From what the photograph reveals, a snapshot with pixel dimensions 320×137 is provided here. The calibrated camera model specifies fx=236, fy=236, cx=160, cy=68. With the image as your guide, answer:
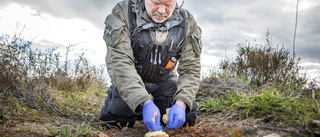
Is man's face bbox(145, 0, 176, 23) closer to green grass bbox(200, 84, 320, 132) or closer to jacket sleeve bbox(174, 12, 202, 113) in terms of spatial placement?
jacket sleeve bbox(174, 12, 202, 113)

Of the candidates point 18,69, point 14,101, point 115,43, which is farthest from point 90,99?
point 115,43

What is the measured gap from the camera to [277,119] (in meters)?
2.25

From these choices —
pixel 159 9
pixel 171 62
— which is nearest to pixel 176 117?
pixel 171 62

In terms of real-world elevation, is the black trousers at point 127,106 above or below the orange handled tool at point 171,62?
below

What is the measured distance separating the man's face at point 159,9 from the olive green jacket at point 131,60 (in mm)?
101

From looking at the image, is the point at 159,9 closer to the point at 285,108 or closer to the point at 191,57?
the point at 191,57

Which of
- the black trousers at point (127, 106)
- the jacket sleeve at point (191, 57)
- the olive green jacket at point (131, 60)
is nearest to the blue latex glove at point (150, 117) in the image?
the olive green jacket at point (131, 60)

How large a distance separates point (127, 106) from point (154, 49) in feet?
2.97

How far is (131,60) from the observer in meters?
2.82

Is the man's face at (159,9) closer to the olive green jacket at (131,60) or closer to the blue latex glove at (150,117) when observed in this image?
the olive green jacket at (131,60)

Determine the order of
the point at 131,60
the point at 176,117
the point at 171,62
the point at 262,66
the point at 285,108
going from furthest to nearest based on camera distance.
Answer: the point at 262,66, the point at 171,62, the point at 131,60, the point at 176,117, the point at 285,108

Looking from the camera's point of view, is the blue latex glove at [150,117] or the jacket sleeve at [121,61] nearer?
the blue latex glove at [150,117]

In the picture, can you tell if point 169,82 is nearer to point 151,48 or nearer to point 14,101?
point 151,48

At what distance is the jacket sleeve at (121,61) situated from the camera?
2525 mm
